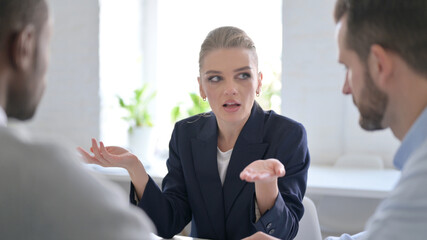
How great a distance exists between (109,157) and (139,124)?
74.4 inches

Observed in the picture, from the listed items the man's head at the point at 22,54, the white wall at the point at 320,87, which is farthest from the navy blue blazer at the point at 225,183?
the white wall at the point at 320,87

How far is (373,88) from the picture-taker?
95cm

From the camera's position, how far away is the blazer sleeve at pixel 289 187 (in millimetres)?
1434

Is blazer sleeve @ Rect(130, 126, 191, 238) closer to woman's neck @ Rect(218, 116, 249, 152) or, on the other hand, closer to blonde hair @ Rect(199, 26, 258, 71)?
woman's neck @ Rect(218, 116, 249, 152)

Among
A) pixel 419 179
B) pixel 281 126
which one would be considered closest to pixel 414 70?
pixel 419 179

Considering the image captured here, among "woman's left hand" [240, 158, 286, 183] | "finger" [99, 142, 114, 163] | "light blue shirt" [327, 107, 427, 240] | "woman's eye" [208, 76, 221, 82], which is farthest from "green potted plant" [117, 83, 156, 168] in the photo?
"light blue shirt" [327, 107, 427, 240]

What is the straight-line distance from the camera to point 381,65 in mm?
914

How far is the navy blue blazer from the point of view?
1593 mm

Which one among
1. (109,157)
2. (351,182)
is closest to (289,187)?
(109,157)

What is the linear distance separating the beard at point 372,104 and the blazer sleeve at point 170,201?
0.81m

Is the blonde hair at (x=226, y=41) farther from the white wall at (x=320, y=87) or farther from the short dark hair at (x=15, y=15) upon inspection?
the white wall at (x=320, y=87)

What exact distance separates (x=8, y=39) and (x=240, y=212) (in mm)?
1013

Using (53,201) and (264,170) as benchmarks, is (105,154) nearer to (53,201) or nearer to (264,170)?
(264,170)

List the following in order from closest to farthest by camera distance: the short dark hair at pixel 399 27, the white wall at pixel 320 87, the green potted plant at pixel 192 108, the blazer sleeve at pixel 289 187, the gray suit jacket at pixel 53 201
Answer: the gray suit jacket at pixel 53 201 < the short dark hair at pixel 399 27 < the blazer sleeve at pixel 289 187 < the white wall at pixel 320 87 < the green potted plant at pixel 192 108
